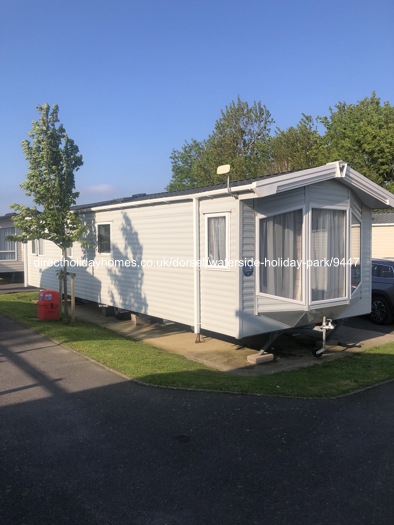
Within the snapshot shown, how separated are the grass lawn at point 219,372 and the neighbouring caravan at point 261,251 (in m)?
0.88

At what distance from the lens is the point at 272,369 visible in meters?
7.30

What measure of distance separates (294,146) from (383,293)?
22109mm

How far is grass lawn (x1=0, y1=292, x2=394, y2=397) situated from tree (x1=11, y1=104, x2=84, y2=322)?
246 cm

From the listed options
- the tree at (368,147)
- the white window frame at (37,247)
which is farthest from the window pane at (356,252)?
the tree at (368,147)

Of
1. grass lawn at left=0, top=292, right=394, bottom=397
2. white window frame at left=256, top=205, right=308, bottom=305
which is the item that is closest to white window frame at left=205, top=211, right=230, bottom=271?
white window frame at left=256, top=205, right=308, bottom=305

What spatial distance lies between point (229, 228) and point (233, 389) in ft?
8.73

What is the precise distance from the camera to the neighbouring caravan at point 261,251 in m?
7.37

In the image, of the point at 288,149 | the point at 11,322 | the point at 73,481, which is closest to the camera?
the point at 73,481

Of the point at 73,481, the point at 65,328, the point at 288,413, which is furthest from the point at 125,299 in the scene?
the point at 73,481

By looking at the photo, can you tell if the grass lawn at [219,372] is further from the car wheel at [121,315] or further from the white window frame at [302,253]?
the car wheel at [121,315]

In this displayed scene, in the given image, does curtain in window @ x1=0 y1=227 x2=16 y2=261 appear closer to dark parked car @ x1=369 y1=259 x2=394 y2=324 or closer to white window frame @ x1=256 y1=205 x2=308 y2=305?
dark parked car @ x1=369 y1=259 x2=394 y2=324

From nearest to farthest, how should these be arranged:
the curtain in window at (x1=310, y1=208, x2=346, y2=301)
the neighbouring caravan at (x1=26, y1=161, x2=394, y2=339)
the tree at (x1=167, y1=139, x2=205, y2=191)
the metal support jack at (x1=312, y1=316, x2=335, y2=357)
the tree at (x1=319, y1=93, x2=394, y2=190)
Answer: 1. the neighbouring caravan at (x1=26, y1=161, x2=394, y2=339)
2. the curtain in window at (x1=310, y1=208, x2=346, y2=301)
3. the metal support jack at (x1=312, y1=316, x2=335, y2=357)
4. the tree at (x1=319, y1=93, x2=394, y2=190)
5. the tree at (x1=167, y1=139, x2=205, y2=191)

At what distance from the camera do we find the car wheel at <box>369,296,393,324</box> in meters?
10.9

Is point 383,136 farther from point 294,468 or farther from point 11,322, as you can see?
point 294,468
